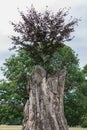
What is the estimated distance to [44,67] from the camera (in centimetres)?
2586

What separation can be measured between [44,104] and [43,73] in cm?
169

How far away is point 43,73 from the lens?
23.6 m

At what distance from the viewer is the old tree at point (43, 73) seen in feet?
75.4

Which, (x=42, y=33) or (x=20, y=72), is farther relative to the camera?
(x=20, y=72)

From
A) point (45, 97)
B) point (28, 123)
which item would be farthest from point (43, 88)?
point (28, 123)

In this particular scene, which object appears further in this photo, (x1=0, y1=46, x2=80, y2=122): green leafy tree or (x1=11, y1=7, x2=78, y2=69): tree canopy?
(x1=0, y1=46, x2=80, y2=122): green leafy tree

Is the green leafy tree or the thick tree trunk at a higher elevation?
the green leafy tree

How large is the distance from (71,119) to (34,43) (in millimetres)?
45307

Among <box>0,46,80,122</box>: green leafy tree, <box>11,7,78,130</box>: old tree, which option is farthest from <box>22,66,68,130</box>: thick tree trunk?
<box>0,46,80,122</box>: green leafy tree

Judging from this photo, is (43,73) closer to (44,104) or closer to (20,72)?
(44,104)

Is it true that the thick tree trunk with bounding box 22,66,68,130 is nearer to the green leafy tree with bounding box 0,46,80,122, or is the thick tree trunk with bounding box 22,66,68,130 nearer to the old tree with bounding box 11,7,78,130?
the old tree with bounding box 11,7,78,130

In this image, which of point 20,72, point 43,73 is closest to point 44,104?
point 43,73

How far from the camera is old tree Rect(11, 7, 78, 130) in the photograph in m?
23.0

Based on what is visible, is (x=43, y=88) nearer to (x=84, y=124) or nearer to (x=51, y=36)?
(x=51, y=36)
